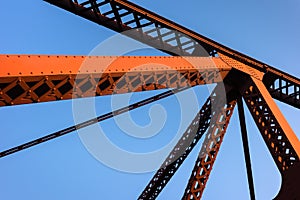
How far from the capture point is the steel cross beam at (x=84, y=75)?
14.3 ft

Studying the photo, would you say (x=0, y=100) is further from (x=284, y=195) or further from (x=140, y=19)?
(x=284, y=195)

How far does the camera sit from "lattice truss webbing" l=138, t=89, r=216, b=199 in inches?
412

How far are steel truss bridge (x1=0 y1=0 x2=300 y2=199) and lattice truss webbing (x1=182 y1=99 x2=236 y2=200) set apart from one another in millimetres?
26

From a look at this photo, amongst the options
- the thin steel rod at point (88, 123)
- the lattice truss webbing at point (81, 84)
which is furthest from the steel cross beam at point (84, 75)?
the thin steel rod at point (88, 123)

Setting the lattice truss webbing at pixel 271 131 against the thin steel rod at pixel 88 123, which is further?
the thin steel rod at pixel 88 123

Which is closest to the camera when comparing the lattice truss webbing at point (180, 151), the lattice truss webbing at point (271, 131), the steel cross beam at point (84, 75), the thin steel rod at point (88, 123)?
the steel cross beam at point (84, 75)

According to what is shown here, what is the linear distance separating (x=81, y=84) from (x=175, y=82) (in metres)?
2.43

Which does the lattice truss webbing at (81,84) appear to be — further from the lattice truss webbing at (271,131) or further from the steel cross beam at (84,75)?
the lattice truss webbing at (271,131)

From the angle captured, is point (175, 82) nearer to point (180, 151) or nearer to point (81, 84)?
point (81, 84)

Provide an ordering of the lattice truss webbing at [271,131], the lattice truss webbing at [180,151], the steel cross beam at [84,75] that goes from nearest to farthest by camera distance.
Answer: the steel cross beam at [84,75], the lattice truss webbing at [271,131], the lattice truss webbing at [180,151]

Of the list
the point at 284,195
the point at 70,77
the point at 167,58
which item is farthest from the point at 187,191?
the point at 70,77

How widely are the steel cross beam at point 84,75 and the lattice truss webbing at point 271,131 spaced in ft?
6.96

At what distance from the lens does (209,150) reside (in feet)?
32.1

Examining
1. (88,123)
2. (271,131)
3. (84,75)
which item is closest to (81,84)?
(84,75)
